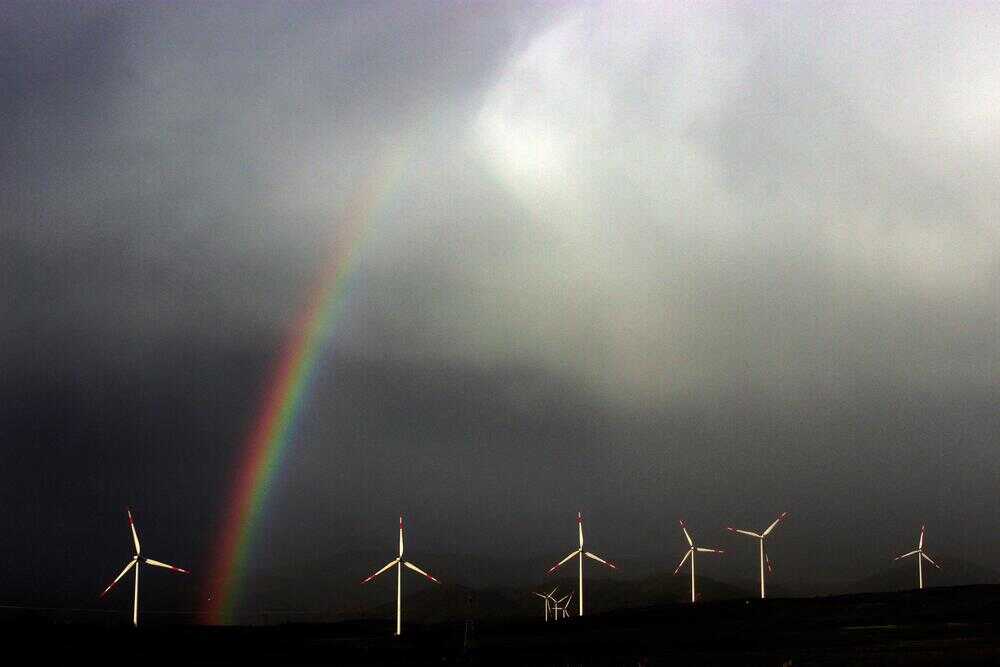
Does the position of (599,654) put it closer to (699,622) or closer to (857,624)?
(857,624)

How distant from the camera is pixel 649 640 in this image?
11338 centimetres

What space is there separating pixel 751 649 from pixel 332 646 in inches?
1972

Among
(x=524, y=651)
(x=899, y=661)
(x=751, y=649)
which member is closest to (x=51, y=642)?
(x=524, y=651)

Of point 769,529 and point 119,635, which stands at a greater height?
point 769,529

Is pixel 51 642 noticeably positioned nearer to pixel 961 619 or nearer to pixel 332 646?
pixel 332 646

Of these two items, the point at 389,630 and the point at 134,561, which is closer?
the point at 134,561

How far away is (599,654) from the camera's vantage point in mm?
93188

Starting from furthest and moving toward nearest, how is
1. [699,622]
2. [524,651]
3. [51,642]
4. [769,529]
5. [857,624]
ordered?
[769,529]
[699,622]
[857,624]
[51,642]
[524,651]

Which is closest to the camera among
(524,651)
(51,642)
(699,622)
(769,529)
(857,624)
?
(524,651)

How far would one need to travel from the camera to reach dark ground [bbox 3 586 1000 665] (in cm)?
8419

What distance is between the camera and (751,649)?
9238 cm

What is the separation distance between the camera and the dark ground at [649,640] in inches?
3314

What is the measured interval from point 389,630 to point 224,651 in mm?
66685

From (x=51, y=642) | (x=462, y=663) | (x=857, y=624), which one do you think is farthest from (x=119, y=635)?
(x=857, y=624)
